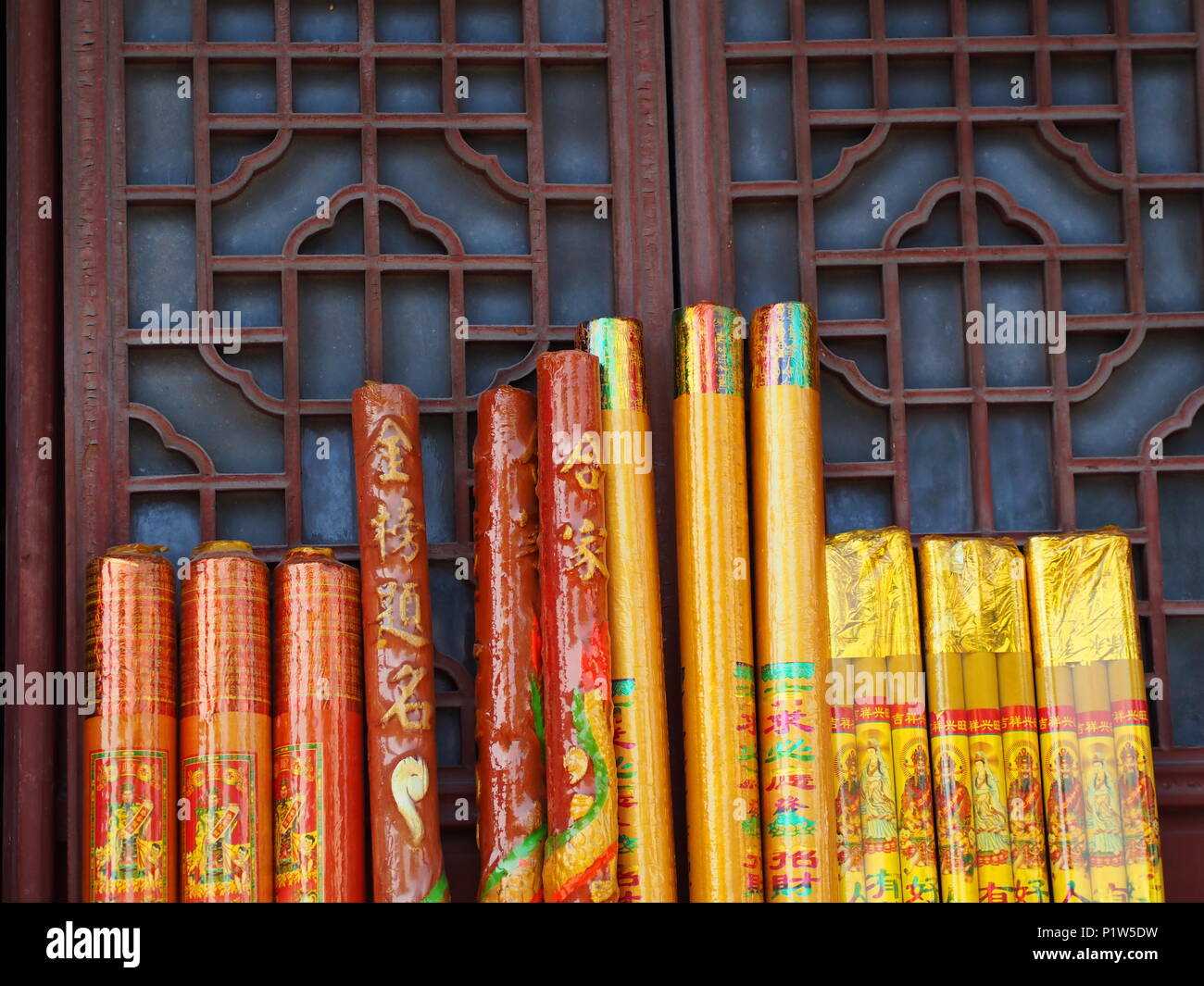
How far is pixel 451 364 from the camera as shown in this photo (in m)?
4.25

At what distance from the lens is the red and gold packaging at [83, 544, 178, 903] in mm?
3676

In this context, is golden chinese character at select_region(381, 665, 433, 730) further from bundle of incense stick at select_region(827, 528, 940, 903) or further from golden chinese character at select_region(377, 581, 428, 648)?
bundle of incense stick at select_region(827, 528, 940, 903)

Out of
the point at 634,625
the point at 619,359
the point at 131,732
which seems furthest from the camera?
the point at 619,359

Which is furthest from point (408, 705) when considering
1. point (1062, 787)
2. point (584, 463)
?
point (1062, 787)

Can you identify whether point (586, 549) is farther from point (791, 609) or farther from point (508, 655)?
point (791, 609)

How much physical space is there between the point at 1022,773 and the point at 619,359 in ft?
3.92

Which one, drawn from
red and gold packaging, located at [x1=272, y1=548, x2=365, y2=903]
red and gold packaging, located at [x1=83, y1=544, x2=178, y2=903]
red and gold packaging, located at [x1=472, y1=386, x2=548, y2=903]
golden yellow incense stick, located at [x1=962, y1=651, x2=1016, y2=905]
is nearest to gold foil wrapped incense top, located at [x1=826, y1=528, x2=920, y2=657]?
golden yellow incense stick, located at [x1=962, y1=651, x2=1016, y2=905]

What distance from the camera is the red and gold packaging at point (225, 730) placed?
3.70 meters

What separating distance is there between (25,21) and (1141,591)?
2.85 metres

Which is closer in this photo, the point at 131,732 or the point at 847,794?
the point at 131,732

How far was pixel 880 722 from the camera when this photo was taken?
393cm

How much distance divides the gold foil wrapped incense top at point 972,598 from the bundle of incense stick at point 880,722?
46 millimetres
